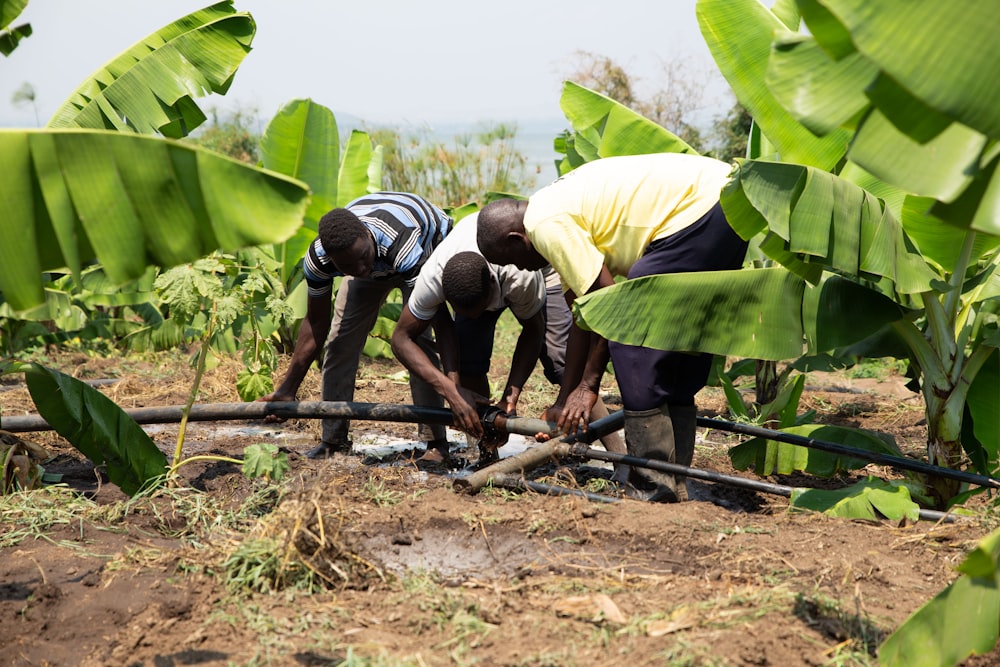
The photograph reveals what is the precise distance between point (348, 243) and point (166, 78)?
138 cm

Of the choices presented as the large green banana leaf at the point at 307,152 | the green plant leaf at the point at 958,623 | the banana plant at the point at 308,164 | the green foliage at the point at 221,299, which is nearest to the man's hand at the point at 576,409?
the green foliage at the point at 221,299

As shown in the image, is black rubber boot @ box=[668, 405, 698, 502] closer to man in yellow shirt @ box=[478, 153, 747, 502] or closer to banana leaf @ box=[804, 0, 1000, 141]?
man in yellow shirt @ box=[478, 153, 747, 502]

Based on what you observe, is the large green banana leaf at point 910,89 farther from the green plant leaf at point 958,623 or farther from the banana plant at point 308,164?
the banana plant at point 308,164

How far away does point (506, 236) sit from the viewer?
4516 mm

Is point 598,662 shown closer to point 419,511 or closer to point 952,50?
point 419,511

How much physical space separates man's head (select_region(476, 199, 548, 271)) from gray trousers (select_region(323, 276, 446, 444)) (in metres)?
1.33

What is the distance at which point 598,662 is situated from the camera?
112 inches

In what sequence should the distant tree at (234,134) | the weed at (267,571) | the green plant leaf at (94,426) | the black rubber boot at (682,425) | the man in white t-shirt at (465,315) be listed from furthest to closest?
the distant tree at (234,134) → the black rubber boot at (682,425) → the man in white t-shirt at (465,315) → the green plant leaf at (94,426) → the weed at (267,571)

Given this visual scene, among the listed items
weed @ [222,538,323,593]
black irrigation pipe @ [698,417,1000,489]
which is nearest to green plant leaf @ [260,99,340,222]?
black irrigation pipe @ [698,417,1000,489]

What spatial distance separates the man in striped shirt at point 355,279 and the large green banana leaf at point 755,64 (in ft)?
6.73

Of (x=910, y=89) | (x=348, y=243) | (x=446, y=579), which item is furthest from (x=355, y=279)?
(x=910, y=89)

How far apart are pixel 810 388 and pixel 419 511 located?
199 inches

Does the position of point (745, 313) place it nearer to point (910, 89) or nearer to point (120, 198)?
point (910, 89)

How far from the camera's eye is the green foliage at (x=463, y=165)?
14219 millimetres
